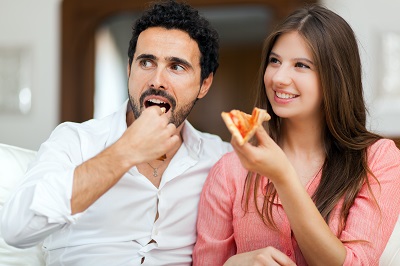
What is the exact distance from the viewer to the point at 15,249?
1793 millimetres

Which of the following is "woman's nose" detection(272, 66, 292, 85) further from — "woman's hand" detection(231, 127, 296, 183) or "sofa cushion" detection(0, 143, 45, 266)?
"sofa cushion" detection(0, 143, 45, 266)

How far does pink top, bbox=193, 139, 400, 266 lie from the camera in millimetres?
1585

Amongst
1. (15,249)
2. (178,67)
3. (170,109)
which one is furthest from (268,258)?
(15,249)

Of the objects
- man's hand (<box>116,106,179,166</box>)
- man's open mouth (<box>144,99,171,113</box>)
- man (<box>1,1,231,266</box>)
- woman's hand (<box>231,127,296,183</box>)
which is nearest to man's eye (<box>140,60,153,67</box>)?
man (<box>1,1,231,266</box>)

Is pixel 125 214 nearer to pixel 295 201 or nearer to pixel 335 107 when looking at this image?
pixel 295 201

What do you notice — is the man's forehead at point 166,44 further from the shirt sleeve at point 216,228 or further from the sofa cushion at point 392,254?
the sofa cushion at point 392,254

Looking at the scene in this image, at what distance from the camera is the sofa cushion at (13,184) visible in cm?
178

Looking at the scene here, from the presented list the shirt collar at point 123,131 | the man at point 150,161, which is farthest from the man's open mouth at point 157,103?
the shirt collar at point 123,131

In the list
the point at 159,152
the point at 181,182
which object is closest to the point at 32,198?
the point at 159,152

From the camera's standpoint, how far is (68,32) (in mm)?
4211

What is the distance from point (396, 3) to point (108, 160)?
2.90 m

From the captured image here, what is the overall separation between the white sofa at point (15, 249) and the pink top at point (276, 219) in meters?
0.22

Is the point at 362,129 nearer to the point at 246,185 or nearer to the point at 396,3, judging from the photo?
the point at 246,185

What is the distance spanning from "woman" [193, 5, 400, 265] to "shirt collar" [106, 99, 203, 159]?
15cm
